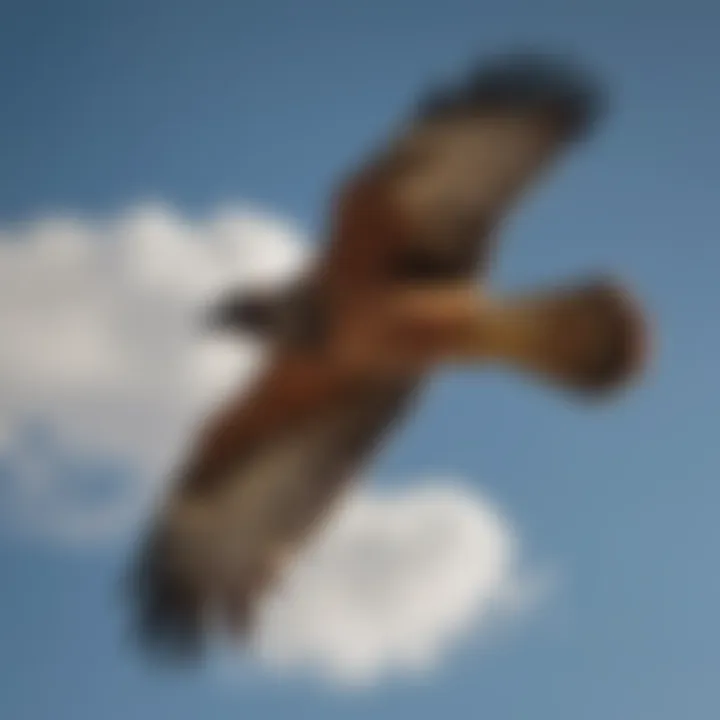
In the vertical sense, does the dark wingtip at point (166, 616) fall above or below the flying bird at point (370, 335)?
below

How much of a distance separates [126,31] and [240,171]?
0.58 feet

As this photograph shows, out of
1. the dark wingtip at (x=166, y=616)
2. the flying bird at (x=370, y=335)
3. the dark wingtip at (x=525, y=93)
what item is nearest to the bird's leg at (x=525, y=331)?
the flying bird at (x=370, y=335)

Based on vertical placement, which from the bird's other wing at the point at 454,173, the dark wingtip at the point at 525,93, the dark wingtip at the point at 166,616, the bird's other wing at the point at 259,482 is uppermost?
the dark wingtip at the point at 525,93

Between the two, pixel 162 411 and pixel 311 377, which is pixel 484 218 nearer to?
pixel 311 377

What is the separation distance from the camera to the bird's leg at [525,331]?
1.30 m

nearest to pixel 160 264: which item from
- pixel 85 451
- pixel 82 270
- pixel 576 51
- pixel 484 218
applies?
pixel 82 270

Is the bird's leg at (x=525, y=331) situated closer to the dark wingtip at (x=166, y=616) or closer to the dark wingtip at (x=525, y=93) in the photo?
the dark wingtip at (x=525, y=93)

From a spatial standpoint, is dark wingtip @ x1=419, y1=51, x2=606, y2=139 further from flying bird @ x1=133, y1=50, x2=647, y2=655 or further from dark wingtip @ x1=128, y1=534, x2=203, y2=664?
dark wingtip @ x1=128, y1=534, x2=203, y2=664

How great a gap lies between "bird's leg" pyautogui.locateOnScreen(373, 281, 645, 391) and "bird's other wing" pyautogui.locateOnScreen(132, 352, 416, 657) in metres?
0.06

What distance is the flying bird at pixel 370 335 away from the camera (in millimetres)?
1361

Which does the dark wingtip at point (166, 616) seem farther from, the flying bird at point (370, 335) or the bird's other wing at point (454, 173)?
the bird's other wing at point (454, 173)

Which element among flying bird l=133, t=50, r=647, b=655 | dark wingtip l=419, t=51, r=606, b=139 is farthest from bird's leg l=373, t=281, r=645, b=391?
dark wingtip l=419, t=51, r=606, b=139

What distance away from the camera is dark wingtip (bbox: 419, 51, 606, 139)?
4.54 ft

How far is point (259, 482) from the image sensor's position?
1427mm
